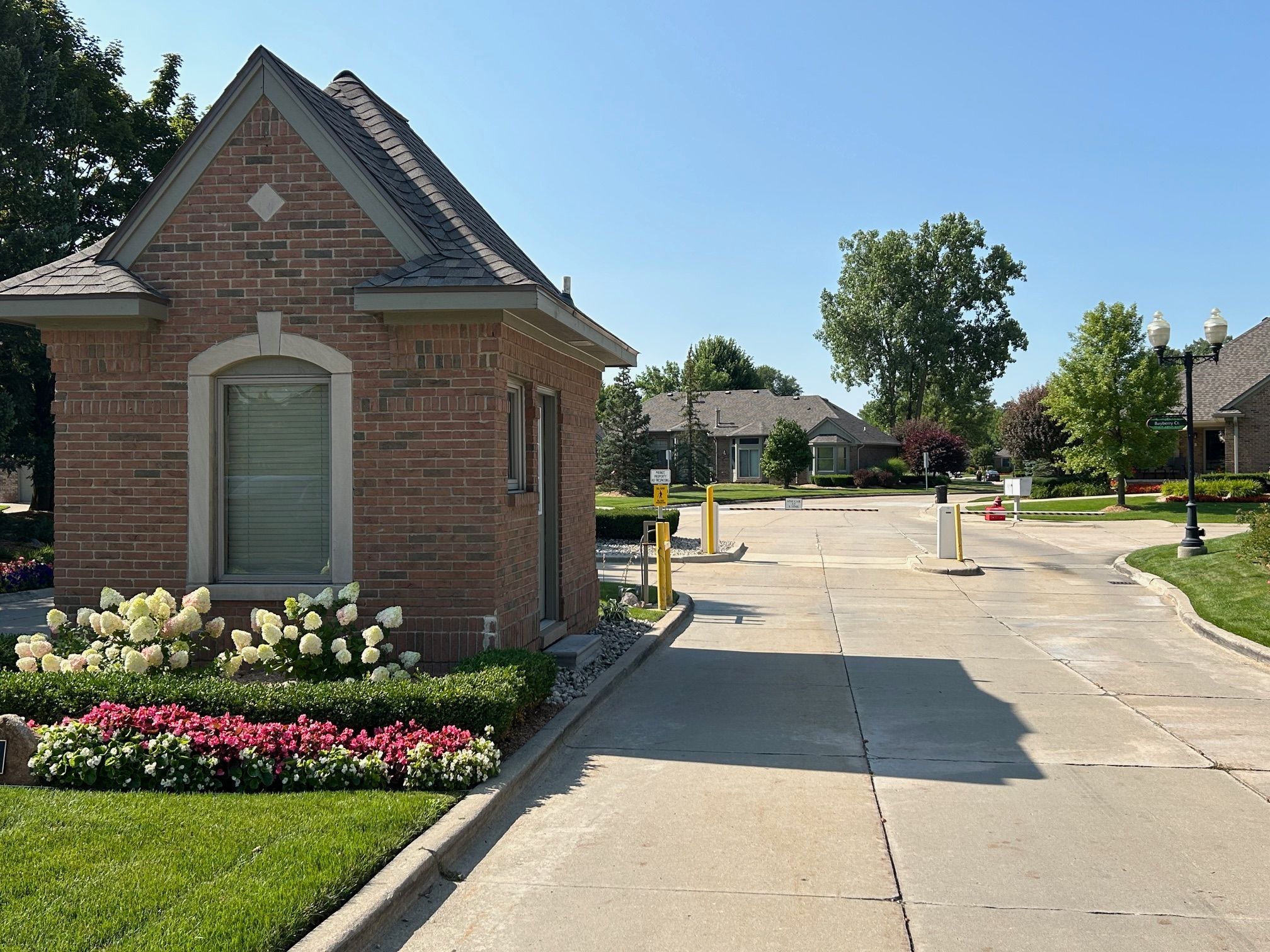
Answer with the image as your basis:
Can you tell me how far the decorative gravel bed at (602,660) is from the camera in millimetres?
8688

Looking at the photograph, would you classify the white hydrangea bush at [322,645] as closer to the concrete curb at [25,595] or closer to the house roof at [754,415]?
the concrete curb at [25,595]

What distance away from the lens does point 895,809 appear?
607 centimetres

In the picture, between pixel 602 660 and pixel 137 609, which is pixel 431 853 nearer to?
pixel 137 609

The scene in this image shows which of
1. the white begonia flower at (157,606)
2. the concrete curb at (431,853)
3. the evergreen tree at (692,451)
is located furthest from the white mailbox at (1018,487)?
the white begonia flower at (157,606)

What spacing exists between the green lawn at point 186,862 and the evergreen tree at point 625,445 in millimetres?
50039

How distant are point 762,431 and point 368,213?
65700 millimetres

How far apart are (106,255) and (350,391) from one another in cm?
248

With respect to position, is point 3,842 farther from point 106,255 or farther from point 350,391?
point 106,255

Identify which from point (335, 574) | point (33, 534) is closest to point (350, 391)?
point (335, 574)

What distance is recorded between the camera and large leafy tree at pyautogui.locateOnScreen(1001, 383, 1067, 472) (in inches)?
2228

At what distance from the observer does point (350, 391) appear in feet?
27.7

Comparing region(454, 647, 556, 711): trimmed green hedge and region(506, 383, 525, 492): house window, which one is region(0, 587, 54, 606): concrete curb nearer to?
region(506, 383, 525, 492): house window

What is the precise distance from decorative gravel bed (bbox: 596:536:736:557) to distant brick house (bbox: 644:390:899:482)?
42.2m

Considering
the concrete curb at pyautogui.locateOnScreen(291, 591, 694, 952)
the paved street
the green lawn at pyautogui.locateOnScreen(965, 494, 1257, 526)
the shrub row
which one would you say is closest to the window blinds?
the shrub row
